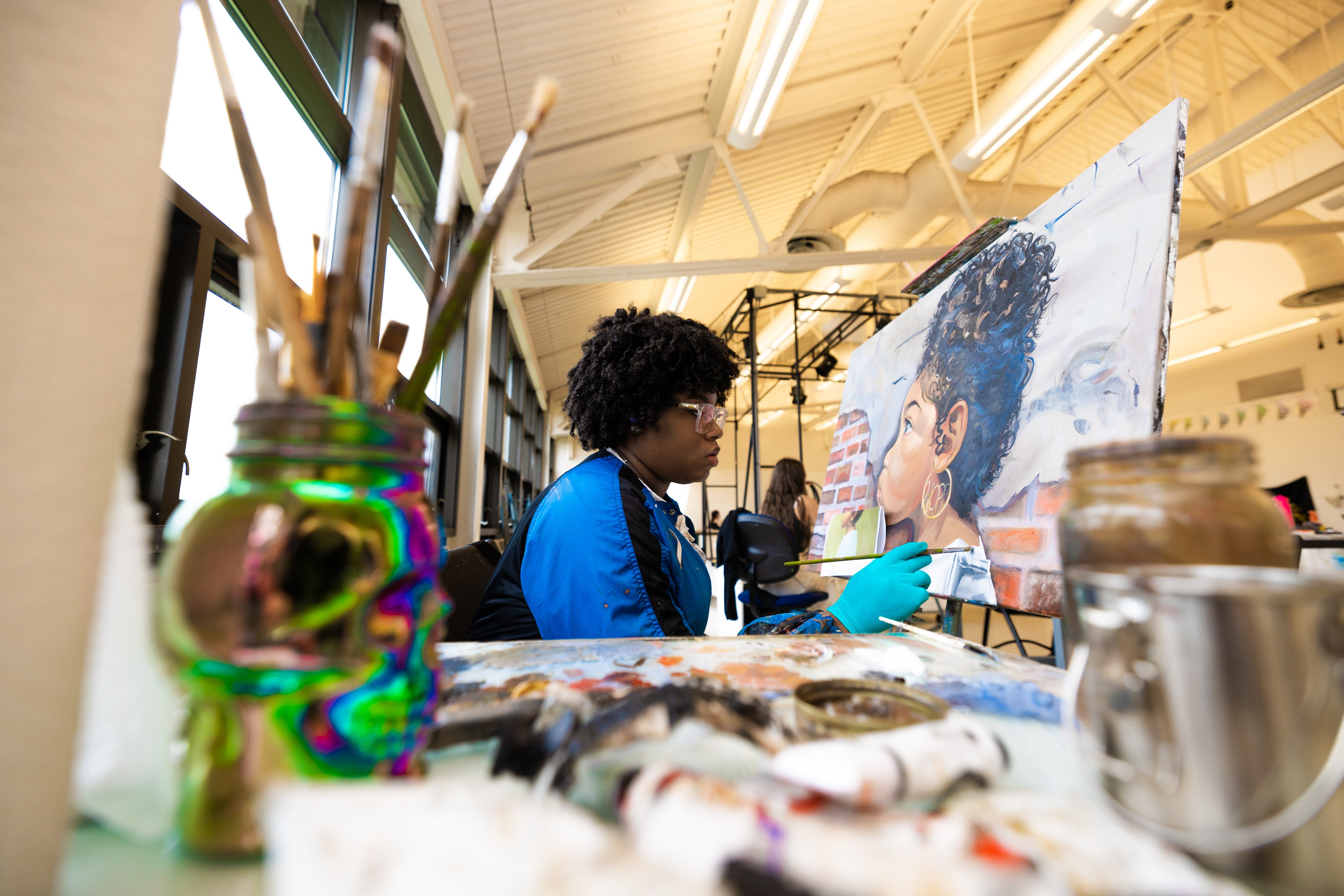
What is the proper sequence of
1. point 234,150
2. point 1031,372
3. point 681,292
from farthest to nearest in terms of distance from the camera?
point 681,292 → point 1031,372 → point 234,150

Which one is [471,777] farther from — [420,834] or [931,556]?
[931,556]

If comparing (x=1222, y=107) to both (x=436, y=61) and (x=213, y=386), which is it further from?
(x=213, y=386)

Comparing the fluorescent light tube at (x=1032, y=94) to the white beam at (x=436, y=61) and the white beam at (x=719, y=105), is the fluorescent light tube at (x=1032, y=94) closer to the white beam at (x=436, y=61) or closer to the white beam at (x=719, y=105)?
the white beam at (x=719, y=105)

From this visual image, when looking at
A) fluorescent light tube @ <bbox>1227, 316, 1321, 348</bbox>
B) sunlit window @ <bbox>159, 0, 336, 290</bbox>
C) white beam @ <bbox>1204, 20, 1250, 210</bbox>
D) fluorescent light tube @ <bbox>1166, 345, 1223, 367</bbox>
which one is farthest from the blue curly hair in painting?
fluorescent light tube @ <bbox>1227, 316, 1321, 348</bbox>

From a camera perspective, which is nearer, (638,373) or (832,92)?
(638,373)

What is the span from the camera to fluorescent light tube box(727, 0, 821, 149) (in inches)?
98.2

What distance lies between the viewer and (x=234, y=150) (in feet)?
3.02

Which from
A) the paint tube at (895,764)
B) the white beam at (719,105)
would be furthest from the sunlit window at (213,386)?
the white beam at (719,105)

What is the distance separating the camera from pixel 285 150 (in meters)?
1.94

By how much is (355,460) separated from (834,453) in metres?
1.88

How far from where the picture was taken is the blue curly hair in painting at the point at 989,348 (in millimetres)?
1202

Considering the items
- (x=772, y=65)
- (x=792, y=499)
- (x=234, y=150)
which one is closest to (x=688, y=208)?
(x=772, y=65)

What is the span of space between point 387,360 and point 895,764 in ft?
1.54

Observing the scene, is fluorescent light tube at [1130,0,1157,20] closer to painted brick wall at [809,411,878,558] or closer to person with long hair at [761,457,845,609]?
painted brick wall at [809,411,878,558]
